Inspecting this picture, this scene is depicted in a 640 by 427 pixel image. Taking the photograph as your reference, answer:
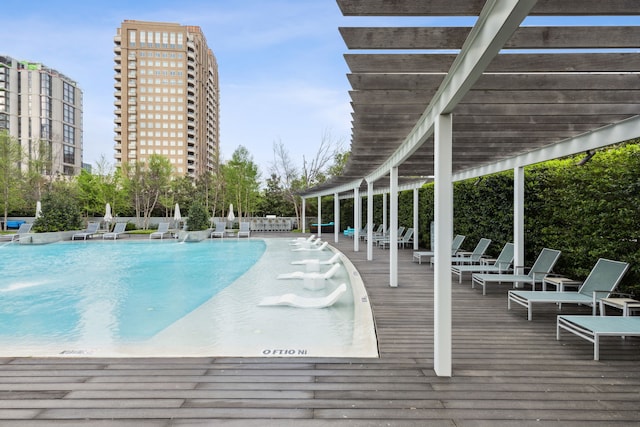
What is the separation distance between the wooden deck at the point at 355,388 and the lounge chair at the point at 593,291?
0.81 m

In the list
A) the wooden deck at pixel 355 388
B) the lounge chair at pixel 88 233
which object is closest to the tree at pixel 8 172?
the lounge chair at pixel 88 233

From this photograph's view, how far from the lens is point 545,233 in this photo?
7887mm

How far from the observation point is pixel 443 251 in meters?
3.68

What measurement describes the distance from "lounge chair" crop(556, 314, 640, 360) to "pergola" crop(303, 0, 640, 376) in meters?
1.55

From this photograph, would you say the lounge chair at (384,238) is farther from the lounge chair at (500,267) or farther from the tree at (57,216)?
the tree at (57,216)

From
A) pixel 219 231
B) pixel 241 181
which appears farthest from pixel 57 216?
pixel 241 181

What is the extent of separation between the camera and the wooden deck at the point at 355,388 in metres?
2.85

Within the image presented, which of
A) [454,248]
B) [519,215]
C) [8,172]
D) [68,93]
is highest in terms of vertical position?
[68,93]

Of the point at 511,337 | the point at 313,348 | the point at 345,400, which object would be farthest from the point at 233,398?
the point at 511,337

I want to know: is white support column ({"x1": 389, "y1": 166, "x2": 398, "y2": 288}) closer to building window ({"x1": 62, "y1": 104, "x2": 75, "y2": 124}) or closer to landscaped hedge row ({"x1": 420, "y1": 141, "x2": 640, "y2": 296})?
landscaped hedge row ({"x1": 420, "y1": 141, "x2": 640, "y2": 296})

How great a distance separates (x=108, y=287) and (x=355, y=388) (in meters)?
8.23

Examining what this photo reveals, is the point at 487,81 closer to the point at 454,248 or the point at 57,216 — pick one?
the point at 454,248

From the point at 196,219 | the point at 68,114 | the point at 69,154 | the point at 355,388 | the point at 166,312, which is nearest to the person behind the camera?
the point at 355,388

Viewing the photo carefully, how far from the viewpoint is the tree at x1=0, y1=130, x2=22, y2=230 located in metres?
27.4
